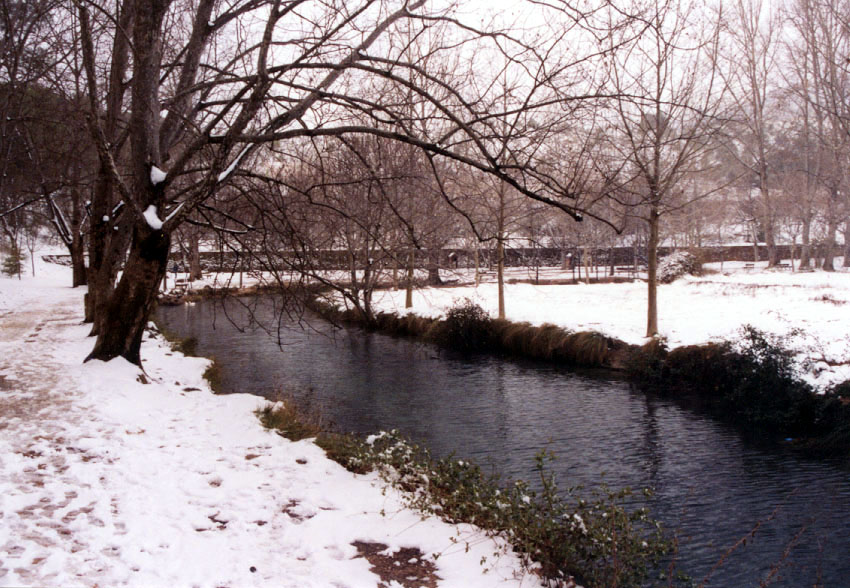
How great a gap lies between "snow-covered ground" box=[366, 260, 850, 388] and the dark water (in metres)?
1.90

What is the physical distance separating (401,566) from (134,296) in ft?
18.3

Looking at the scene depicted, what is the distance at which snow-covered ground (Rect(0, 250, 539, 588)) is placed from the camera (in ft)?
12.9

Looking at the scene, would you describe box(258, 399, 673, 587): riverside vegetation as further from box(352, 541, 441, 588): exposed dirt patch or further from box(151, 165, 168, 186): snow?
box(151, 165, 168, 186): snow

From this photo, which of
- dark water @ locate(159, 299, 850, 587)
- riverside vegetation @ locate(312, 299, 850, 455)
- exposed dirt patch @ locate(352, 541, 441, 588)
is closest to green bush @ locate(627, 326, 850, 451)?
riverside vegetation @ locate(312, 299, 850, 455)

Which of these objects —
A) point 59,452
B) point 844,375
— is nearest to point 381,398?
point 59,452

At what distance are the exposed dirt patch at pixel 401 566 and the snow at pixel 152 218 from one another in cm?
488

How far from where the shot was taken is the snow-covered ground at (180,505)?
3.92m

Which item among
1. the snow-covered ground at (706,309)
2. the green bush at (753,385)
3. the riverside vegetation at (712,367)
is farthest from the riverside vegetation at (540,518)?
the snow-covered ground at (706,309)

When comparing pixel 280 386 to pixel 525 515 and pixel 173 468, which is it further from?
pixel 525 515

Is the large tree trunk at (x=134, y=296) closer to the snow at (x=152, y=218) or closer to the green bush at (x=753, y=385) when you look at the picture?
the snow at (x=152, y=218)

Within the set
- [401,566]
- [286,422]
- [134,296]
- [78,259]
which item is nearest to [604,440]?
[286,422]

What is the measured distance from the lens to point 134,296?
8.25 metres

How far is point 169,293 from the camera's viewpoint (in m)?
29.8

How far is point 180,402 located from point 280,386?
4094mm
